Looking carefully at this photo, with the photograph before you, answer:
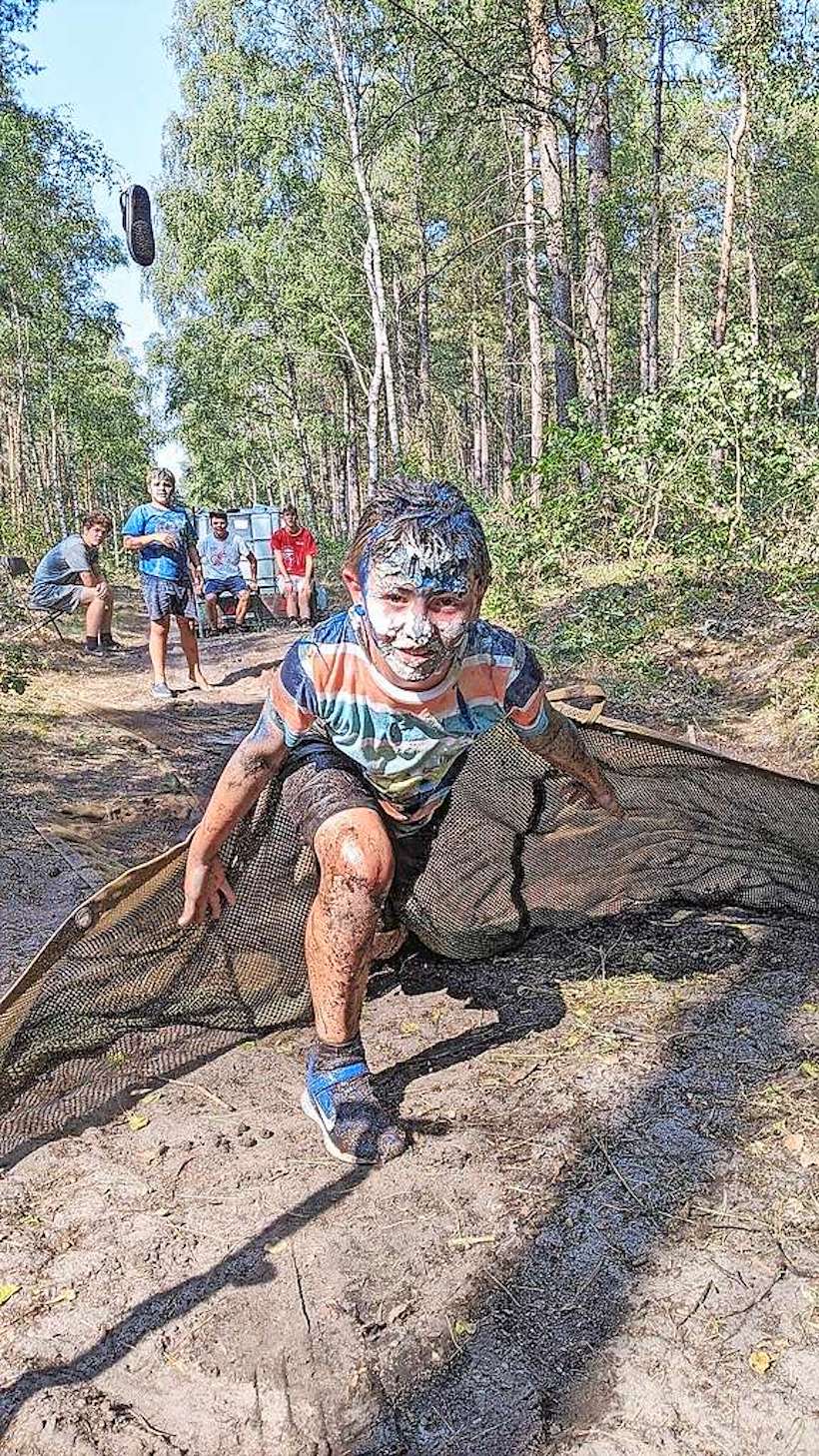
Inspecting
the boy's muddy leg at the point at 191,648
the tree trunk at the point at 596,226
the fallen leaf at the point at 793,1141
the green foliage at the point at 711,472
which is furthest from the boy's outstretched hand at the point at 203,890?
the tree trunk at the point at 596,226

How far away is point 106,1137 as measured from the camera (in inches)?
96.8

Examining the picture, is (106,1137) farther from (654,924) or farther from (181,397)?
(181,397)

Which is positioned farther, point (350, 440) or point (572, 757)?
point (350, 440)

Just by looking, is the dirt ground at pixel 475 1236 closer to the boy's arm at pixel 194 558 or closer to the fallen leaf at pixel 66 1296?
the fallen leaf at pixel 66 1296

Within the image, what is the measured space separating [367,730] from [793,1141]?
1246 mm

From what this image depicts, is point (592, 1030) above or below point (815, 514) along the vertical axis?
below

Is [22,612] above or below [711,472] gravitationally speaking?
below

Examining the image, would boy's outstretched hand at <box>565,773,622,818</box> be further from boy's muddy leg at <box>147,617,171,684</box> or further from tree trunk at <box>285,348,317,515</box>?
tree trunk at <box>285,348,317,515</box>

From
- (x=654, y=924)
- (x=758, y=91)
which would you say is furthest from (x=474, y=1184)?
(x=758, y=91)

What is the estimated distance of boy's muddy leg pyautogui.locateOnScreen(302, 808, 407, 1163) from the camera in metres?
2.32

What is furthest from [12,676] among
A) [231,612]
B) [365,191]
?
[365,191]

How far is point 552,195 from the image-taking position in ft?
45.5

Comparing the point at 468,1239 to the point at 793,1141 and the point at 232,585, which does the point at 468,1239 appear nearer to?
the point at 793,1141

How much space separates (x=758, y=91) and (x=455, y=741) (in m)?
16.7
